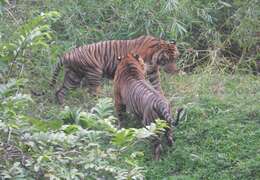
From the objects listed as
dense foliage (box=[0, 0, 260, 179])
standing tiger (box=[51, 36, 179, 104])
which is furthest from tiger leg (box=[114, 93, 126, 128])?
standing tiger (box=[51, 36, 179, 104])

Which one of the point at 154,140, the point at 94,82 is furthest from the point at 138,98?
the point at 94,82

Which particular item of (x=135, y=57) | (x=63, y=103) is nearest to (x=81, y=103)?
(x=63, y=103)

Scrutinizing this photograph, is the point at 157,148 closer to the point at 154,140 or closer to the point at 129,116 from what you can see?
the point at 154,140

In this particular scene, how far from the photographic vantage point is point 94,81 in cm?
798

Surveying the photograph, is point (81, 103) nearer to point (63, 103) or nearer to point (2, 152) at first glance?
point (63, 103)

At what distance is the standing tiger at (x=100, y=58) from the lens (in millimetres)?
7826

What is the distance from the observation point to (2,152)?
3.53 metres

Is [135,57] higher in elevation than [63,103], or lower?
higher

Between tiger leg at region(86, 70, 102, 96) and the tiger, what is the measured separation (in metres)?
0.94

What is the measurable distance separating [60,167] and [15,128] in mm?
305

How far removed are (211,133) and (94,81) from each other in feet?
6.75

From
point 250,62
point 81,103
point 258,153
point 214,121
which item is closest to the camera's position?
point 258,153

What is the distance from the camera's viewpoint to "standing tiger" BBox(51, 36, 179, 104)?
25.7 feet

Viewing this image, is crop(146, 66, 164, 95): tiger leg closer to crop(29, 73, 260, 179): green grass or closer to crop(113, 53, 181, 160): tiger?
crop(29, 73, 260, 179): green grass
